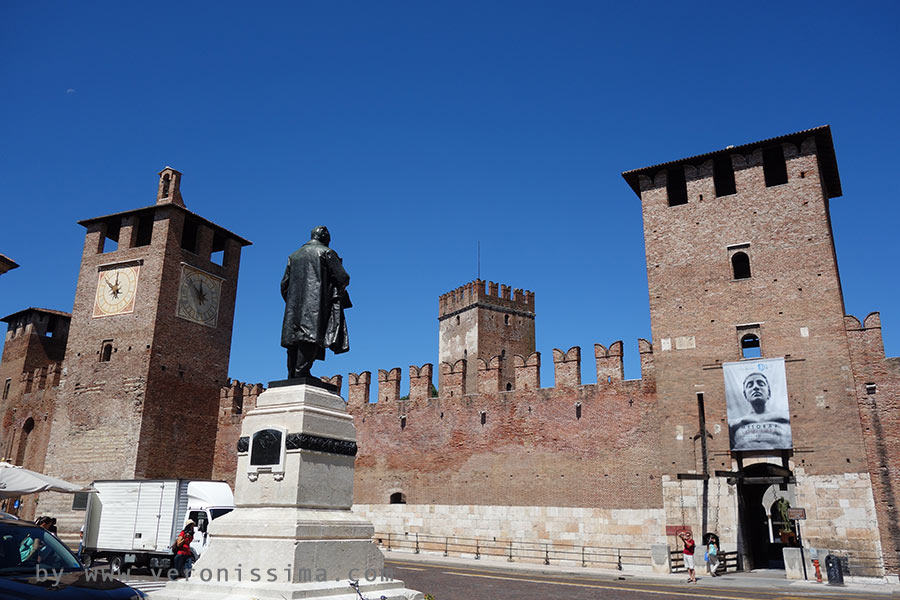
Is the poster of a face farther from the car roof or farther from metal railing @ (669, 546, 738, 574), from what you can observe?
the car roof

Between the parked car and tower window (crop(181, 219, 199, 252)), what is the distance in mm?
23596

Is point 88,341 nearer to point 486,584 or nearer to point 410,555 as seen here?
point 410,555

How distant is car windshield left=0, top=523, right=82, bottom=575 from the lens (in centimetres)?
505

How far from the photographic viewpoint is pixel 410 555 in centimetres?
2103

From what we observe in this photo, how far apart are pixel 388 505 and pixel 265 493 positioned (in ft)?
58.4

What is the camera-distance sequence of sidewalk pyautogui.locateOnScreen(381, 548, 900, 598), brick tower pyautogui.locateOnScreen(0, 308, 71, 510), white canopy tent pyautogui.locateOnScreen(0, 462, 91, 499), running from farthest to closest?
brick tower pyautogui.locateOnScreen(0, 308, 71, 510) → sidewalk pyautogui.locateOnScreen(381, 548, 900, 598) → white canopy tent pyautogui.locateOnScreen(0, 462, 91, 499)

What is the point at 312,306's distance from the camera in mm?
7238

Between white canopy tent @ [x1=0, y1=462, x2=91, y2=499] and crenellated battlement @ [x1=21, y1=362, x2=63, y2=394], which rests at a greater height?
crenellated battlement @ [x1=21, y1=362, x2=63, y2=394]

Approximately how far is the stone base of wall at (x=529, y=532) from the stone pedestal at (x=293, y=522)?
40.0 ft

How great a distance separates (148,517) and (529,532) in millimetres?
10279

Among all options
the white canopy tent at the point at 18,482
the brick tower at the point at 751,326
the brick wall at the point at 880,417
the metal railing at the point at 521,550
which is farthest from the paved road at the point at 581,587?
the brick wall at the point at 880,417

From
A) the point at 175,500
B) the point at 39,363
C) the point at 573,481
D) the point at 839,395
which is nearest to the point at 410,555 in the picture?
the point at 573,481

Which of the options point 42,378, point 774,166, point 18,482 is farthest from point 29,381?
point 774,166

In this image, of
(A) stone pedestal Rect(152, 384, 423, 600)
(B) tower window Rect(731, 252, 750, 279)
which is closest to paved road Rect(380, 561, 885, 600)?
(A) stone pedestal Rect(152, 384, 423, 600)
